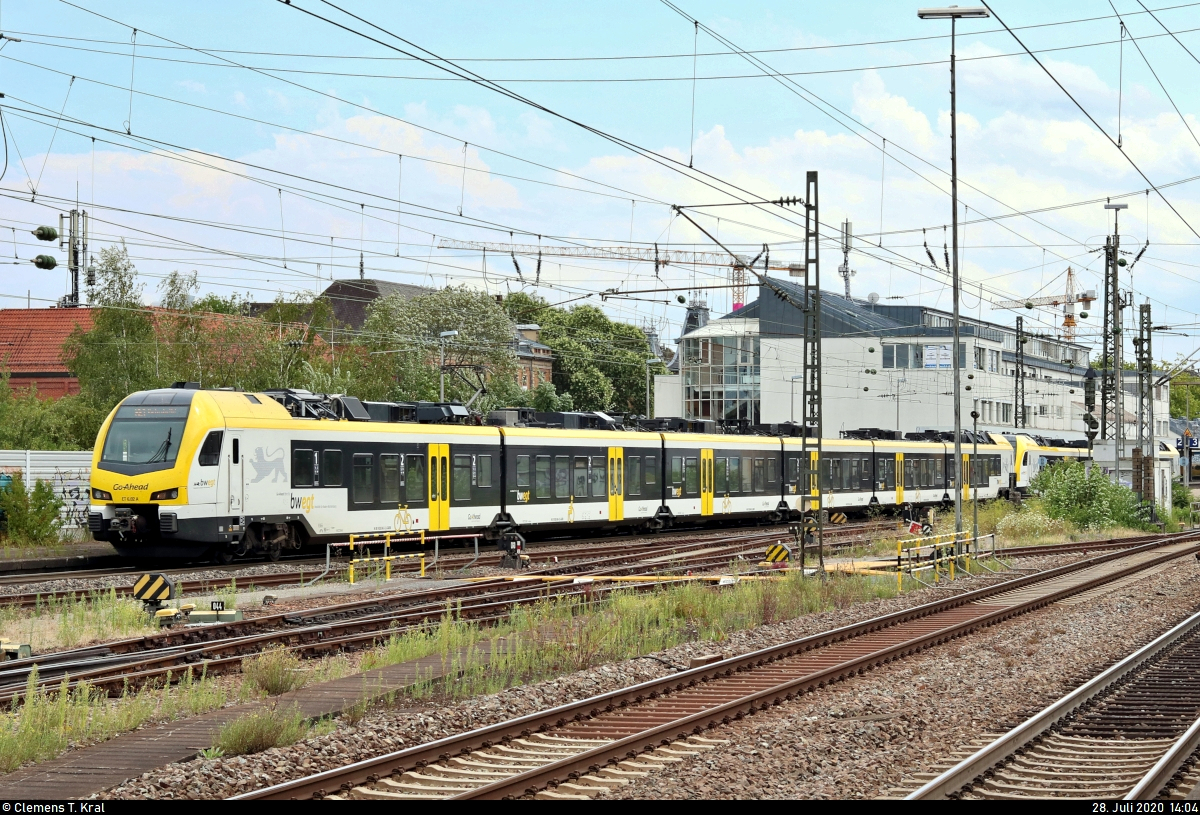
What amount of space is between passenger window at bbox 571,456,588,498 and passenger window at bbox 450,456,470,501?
14.6ft

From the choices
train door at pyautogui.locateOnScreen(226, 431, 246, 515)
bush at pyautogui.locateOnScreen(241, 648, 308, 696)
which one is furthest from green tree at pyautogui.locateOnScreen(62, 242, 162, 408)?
bush at pyautogui.locateOnScreen(241, 648, 308, 696)

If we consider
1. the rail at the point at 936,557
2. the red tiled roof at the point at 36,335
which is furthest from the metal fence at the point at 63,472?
the red tiled roof at the point at 36,335

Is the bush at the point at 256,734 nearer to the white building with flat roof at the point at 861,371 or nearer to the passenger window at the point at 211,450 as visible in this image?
the passenger window at the point at 211,450

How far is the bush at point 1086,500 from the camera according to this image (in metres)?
39.8

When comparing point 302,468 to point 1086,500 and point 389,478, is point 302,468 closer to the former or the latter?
point 389,478

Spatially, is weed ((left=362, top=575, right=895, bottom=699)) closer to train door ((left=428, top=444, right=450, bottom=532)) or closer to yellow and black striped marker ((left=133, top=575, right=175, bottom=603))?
yellow and black striped marker ((left=133, top=575, right=175, bottom=603))

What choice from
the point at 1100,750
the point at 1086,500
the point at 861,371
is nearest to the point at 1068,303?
the point at 861,371

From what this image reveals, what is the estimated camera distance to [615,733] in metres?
10.5

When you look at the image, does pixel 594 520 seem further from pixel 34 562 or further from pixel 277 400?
pixel 34 562

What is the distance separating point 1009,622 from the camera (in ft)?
61.2

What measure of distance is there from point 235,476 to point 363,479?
133 inches

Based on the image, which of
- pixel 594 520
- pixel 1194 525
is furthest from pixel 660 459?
pixel 1194 525

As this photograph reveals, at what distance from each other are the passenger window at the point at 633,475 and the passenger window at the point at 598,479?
1040 millimetres

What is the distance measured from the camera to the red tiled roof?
238 ft
